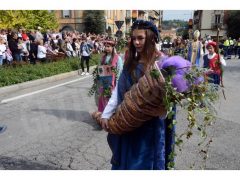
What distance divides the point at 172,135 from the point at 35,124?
422cm

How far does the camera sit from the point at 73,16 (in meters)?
48.1

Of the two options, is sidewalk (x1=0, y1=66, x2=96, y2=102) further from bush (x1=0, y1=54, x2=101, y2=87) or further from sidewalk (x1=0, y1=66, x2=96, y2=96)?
bush (x1=0, y1=54, x2=101, y2=87)

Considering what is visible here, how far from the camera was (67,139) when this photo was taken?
18.6 ft

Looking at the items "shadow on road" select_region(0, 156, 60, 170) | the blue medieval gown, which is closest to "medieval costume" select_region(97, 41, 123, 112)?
"shadow on road" select_region(0, 156, 60, 170)

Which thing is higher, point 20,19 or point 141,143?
point 20,19

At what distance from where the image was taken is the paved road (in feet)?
15.4

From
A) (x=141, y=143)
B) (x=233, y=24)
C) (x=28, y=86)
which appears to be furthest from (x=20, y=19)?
(x=233, y=24)

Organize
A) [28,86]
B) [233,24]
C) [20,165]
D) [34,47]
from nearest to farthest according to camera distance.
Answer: [20,165]
[28,86]
[34,47]
[233,24]

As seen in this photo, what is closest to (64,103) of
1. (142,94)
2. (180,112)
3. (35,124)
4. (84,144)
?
(35,124)

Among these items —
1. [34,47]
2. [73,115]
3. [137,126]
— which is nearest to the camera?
[137,126]

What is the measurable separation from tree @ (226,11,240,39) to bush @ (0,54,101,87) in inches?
1734

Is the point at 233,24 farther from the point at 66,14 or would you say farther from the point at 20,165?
the point at 20,165

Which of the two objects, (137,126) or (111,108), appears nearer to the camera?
(137,126)

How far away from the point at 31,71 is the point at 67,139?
772 centimetres
